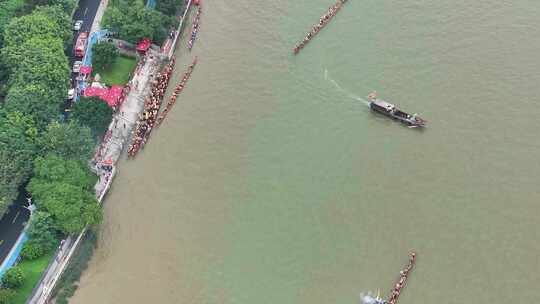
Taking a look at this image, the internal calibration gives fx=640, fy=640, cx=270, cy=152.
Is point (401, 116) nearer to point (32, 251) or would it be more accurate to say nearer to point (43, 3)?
point (32, 251)

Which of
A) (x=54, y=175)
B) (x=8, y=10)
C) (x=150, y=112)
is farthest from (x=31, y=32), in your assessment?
(x=54, y=175)

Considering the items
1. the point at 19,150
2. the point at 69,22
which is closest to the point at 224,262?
the point at 19,150

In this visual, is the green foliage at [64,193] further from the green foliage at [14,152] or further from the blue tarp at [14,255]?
the blue tarp at [14,255]

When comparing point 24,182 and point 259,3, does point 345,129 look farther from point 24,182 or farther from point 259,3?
point 24,182

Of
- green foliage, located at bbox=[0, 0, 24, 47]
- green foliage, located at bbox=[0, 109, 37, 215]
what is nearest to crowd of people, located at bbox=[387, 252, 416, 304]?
green foliage, located at bbox=[0, 109, 37, 215]

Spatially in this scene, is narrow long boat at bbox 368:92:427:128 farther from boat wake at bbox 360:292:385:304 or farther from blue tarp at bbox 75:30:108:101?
blue tarp at bbox 75:30:108:101
